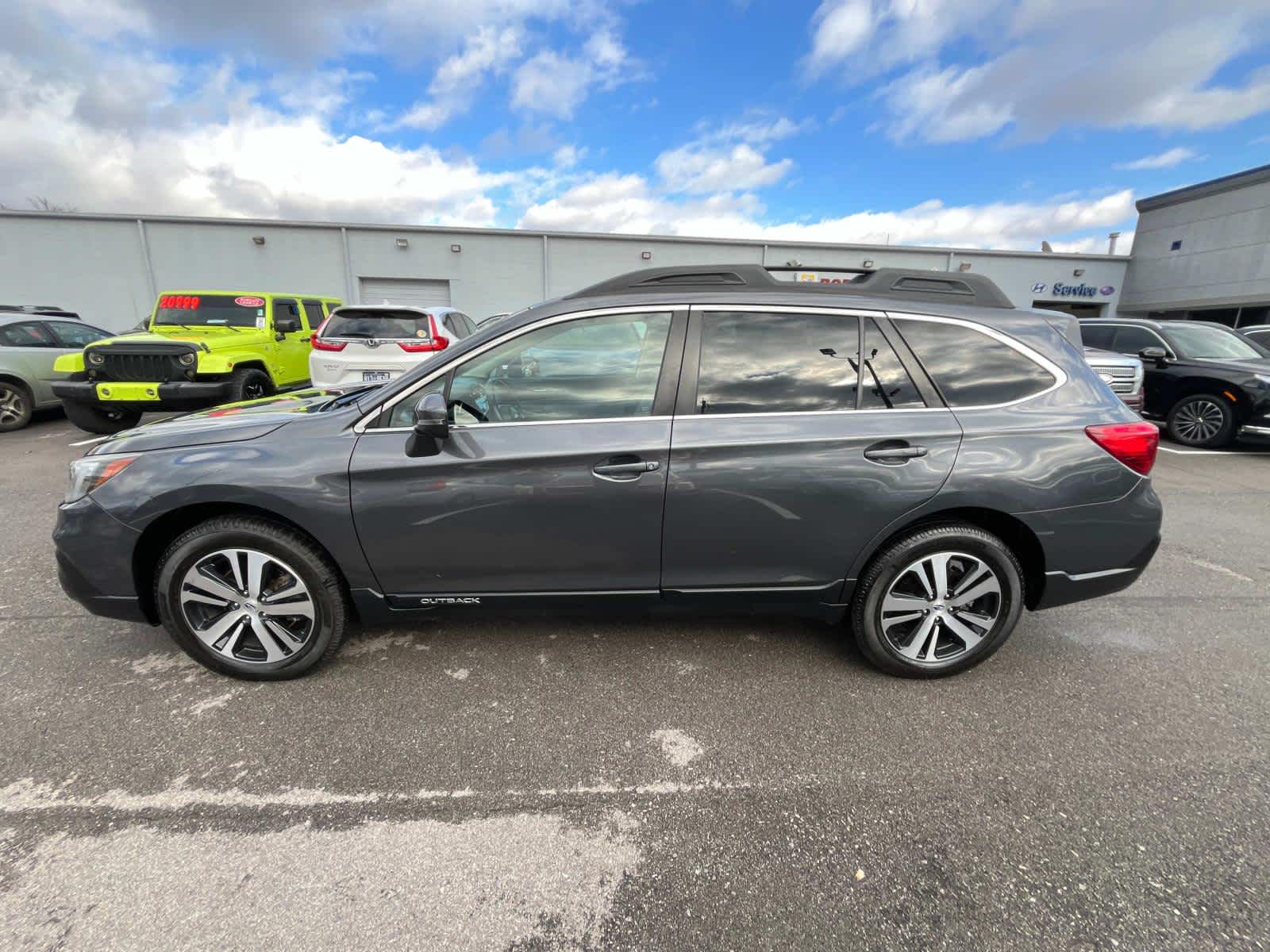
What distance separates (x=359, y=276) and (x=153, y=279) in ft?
18.7

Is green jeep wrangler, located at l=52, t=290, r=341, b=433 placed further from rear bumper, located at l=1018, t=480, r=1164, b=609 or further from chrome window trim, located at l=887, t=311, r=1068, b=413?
rear bumper, located at l=1018, t=480, r=1164, b=609

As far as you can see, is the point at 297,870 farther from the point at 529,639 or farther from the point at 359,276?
the point at 359,276

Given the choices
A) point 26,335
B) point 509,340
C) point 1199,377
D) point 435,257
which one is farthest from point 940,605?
point 435,257

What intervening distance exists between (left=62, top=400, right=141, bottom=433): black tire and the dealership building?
37.0 ft

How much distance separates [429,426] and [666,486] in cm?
96

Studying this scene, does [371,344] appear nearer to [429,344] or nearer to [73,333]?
[429,344]

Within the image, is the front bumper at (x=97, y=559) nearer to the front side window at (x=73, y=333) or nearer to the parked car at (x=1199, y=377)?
the front side window at (x=73, y=333)

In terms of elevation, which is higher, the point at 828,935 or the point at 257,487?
the point at 257,487

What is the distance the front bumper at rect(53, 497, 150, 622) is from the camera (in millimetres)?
2350

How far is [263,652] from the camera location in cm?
254

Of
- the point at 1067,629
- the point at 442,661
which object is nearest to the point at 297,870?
the point at 442,661

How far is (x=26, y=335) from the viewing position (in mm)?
7887

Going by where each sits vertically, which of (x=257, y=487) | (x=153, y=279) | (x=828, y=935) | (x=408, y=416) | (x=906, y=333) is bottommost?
(x=828, y=935)

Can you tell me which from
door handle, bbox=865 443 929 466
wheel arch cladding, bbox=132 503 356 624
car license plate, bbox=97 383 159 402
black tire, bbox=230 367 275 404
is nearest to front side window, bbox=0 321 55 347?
car license plate, bbox=97 383 159 402
